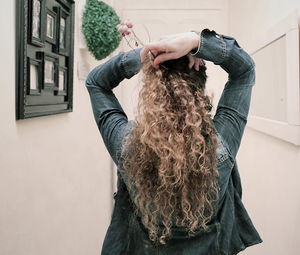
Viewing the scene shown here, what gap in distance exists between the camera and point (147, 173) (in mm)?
658

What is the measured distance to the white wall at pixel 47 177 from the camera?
1.02 meters

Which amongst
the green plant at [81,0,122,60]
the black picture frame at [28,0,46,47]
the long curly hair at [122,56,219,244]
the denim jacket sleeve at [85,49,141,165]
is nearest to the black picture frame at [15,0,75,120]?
the black picture frame at [28,0,46,47]

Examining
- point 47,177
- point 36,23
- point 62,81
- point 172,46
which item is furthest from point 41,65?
point 172,46

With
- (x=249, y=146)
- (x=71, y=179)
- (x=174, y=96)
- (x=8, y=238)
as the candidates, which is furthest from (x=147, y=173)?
(x=249, y=146)

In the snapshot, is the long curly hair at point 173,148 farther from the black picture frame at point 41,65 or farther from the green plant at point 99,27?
the green plant at point 99,27

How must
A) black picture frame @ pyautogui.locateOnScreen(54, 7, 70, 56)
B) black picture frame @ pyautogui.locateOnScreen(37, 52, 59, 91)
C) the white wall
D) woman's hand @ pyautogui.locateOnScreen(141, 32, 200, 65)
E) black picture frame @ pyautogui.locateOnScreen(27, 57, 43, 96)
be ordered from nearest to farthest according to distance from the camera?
1. woman's hand @ pyautogui.locateOnScreen(141, 32, 200, 65)
2. the white wall
3. black picture frame @ pyautogui.locateOnScreen(27, 57, 43, 96)
4. black picture frame @ pyautogui.locateOnScreen(37, 52, 59, 91)
5. black picture frame @ pyautogui.locateOnScreen(54, 7, 70, 56)

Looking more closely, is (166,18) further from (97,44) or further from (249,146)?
(249,146)

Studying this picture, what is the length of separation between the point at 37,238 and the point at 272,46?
1.28 m

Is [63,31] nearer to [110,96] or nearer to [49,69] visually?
[49,69]

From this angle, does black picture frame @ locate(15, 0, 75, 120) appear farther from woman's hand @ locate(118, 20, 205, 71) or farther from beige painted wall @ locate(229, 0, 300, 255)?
beige painted wall @ locate(229, 0, 300, 255)

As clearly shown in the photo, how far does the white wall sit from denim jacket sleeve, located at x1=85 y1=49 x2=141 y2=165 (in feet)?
1.25

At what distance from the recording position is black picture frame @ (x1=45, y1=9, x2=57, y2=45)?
1.29 m

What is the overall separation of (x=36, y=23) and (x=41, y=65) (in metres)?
0.15

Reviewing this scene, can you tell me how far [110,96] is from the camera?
77 centimetres
